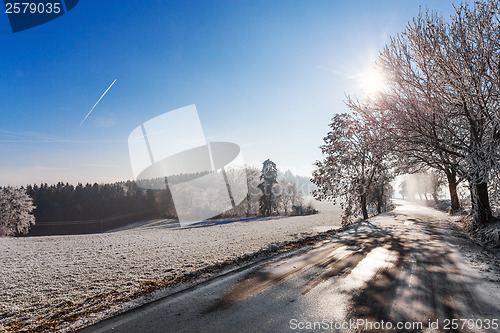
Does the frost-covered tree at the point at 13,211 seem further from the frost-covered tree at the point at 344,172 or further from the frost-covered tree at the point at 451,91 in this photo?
the frost-covered tree at the point at 451,91

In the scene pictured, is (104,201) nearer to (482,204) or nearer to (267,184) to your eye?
(267,184)

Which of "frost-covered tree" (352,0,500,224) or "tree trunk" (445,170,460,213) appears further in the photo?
"tree trunk" (445,170,460,213)

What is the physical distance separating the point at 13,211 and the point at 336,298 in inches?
2795

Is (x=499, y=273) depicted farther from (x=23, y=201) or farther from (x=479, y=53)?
(x=23, y=201)

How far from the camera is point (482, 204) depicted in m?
10.7

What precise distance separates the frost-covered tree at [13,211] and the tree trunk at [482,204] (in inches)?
2806

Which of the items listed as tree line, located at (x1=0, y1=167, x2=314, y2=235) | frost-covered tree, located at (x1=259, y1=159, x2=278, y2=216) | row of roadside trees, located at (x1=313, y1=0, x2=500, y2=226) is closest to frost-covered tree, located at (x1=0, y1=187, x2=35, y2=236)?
tree line, located at (x1=0, y1=167, x2=314, y2=235)

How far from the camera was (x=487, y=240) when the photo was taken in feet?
29.1

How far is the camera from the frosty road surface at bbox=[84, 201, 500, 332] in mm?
3529

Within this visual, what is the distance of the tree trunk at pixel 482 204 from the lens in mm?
10633

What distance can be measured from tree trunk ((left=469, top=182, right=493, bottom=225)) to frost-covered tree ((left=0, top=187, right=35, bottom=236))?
7128cm

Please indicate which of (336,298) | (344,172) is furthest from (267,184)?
(336,298)

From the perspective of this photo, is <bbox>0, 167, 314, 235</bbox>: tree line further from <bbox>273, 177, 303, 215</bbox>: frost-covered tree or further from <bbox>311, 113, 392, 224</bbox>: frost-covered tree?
<bbox>311, 113, 392, 224</bbox>: frost-covered tree

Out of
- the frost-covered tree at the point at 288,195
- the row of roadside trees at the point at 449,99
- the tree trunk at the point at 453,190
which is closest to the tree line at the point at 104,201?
the frost-covered tree at the point at 288,195
